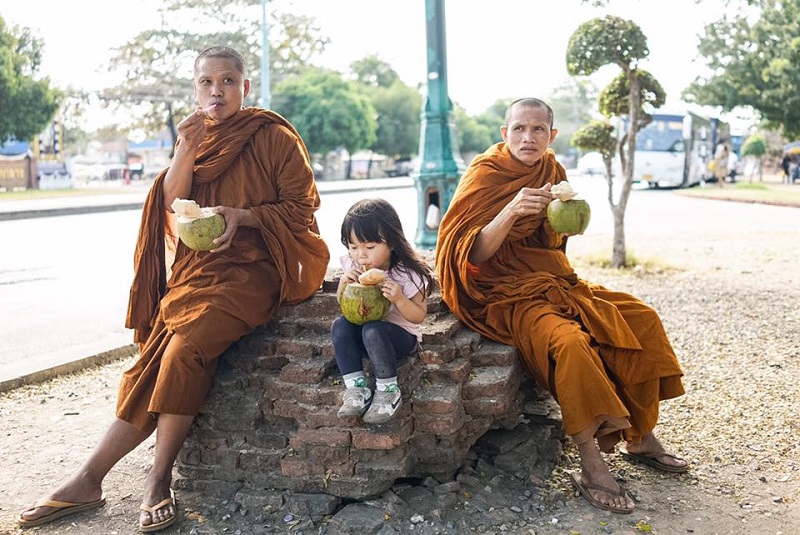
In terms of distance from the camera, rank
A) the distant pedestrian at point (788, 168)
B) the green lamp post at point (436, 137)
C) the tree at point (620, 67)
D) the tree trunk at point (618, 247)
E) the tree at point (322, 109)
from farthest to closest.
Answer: the tree at point (322, 109), the distant pedestrian at point (788, 168), the tree trunk at point (618, 247), the tree at point (620, 67), the green lamp post at point (436, 137)

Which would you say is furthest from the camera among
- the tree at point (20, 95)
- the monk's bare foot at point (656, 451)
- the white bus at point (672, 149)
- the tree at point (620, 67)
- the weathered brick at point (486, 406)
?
the white bus at point (672, 149)

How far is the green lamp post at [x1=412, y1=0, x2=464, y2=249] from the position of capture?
7.98 meters

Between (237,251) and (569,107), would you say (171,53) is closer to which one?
(237,251)

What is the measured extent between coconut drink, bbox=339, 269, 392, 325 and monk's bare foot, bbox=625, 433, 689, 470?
155cm

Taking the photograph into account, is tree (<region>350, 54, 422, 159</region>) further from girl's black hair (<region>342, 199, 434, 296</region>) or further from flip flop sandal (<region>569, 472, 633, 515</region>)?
flip flop sandal (<region>569, 472, 633, 515</region>)

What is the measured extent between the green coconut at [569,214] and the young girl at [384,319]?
2.21 ft

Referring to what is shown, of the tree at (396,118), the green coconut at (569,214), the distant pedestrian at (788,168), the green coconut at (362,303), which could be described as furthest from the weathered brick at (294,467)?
the tree at (396,118)

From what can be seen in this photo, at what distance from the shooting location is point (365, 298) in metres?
3.11

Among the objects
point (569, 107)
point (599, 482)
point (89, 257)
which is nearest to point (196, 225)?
point (599, 482)

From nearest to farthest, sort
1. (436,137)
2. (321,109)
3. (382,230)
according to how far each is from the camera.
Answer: (382,230), (436,137), (321,109)

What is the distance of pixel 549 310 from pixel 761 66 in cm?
2592

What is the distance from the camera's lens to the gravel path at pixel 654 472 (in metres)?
3.10

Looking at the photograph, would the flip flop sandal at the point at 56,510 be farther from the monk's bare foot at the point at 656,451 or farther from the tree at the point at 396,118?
the tree at the point at 396,118

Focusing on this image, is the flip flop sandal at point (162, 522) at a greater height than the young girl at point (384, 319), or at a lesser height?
lesser
